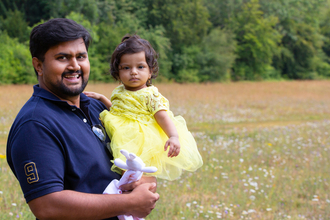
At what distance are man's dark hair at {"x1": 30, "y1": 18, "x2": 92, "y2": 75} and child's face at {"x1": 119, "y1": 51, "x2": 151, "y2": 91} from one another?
2.21 ft

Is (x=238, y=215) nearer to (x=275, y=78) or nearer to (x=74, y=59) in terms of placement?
(x=74, y=59)

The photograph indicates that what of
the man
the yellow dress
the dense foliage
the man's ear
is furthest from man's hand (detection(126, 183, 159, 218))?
the dense foliage

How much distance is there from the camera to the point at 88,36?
2.08 meters

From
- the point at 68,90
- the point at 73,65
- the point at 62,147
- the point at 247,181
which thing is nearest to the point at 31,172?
the point at 62,147

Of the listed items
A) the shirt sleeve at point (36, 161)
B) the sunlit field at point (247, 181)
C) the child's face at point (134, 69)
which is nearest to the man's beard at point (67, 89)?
the shirt sleeve at point (36, 161)

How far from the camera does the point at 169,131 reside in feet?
7.77

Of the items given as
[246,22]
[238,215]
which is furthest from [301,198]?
[246,22]

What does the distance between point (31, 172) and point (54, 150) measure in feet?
0.51

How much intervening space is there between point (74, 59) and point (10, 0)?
133 feet

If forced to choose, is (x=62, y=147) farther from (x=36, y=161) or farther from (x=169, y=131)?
(x=169, y=131)

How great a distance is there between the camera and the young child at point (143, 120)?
233 centimetres

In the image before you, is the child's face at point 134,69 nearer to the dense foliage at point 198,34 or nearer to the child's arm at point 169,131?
the child's arm at point 169,131

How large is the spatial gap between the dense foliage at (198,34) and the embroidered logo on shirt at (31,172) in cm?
2756

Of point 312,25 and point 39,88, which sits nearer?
point 39,88
